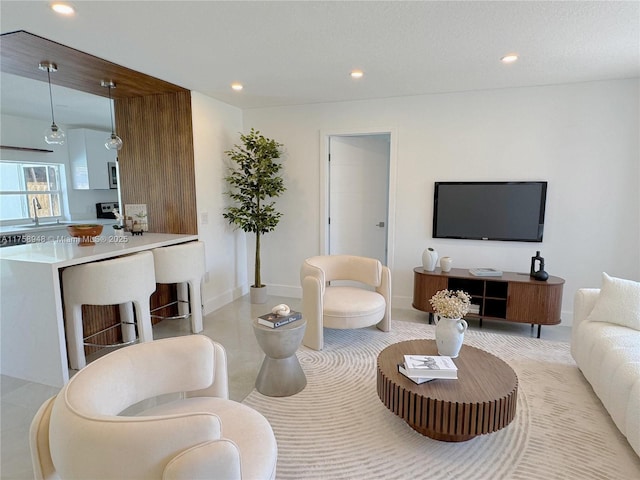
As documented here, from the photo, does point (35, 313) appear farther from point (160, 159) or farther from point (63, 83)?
point (63, 83)

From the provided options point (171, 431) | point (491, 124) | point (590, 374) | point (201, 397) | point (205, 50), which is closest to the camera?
point (171, 431)

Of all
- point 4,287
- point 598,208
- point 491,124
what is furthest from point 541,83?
point 4,287

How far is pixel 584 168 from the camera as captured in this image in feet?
12.0

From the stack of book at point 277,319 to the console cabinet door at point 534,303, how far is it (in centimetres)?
226

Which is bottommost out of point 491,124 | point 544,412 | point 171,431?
point 544,412

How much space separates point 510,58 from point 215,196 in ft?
10.9

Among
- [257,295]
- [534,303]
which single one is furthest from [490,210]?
[257,295]

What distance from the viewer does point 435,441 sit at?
6.74 feet

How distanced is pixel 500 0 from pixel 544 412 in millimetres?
2514

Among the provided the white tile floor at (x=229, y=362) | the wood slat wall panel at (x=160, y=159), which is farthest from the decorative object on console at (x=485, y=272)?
the wood slat wall panel at (x=160, y=159)

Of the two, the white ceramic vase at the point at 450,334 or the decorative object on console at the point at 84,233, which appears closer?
the white ceramic vase at the point at 450,334

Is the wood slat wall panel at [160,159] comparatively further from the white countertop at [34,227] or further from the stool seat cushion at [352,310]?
the white countertop at [34,227]

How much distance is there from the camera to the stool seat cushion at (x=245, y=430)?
1294 mm

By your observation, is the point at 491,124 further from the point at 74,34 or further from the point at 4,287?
the point at 4,287
